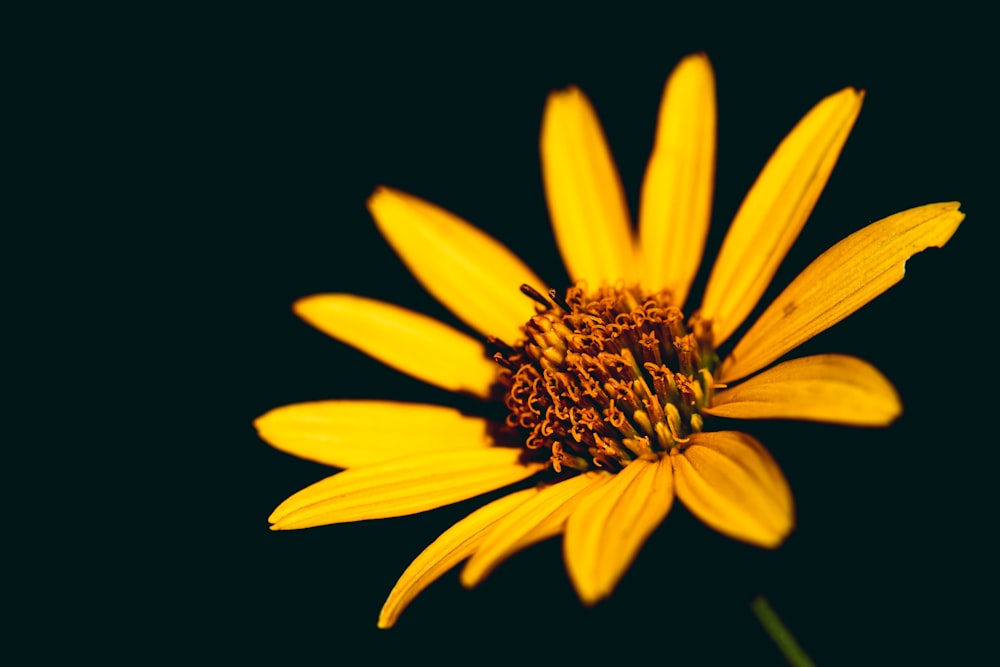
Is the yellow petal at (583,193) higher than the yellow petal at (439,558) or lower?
higher

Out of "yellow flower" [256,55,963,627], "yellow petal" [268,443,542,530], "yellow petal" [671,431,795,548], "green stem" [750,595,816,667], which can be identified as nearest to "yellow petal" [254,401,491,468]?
"yellow flower" [256,55,963,627]

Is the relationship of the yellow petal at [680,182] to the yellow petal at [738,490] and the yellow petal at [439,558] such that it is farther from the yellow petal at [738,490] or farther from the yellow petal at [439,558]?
the yellow petal at [439,558]

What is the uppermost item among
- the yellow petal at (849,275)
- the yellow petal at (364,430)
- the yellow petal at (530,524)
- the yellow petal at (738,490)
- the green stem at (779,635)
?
the yellow petal at (364,430)

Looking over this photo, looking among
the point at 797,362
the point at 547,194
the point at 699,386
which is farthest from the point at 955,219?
the point at 547,194

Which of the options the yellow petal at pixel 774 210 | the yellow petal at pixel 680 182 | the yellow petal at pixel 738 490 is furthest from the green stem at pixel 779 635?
the yellow petal at pixel 680 182

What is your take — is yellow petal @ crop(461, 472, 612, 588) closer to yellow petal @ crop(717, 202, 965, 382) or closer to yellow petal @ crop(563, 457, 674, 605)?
yellow petal @ crop(563, 457, 674, 605)

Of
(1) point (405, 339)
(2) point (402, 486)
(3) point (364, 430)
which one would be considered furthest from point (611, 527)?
→ (1) point (405, 339)
